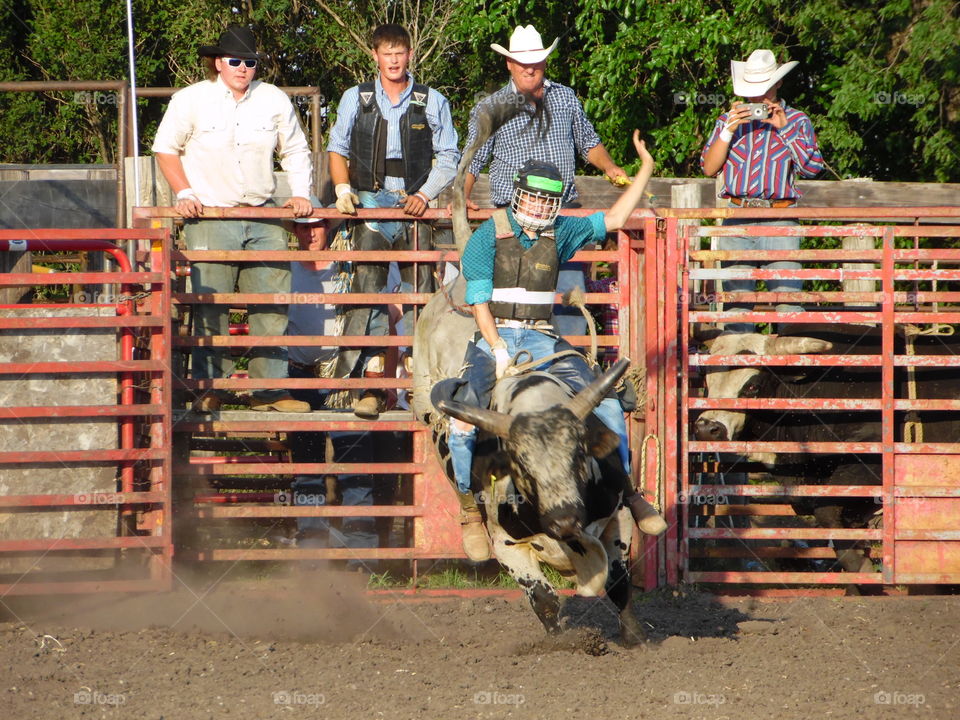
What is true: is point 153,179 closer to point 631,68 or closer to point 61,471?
point 61,471

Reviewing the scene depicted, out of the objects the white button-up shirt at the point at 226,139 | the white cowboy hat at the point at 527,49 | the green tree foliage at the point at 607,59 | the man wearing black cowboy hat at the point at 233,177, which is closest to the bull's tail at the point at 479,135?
the white cowboy hat at the point at 527,49

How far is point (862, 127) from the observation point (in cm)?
1329

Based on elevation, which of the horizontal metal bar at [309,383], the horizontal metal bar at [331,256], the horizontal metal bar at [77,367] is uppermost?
the horizontal metal bar at [331,256]

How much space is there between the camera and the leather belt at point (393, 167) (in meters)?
7.83

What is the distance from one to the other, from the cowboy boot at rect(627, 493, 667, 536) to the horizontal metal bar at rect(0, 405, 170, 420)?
114 inches

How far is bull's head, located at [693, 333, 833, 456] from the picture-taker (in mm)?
7336

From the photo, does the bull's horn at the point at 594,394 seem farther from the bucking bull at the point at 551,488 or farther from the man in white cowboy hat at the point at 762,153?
the man in white cowboy hat at the point at 762,153

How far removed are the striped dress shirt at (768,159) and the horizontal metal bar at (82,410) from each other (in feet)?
13.2

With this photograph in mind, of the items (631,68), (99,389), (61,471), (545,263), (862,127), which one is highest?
(631,68)

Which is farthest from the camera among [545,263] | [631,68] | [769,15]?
[631,68]

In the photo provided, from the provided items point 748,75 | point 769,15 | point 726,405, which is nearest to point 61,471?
point 726,405

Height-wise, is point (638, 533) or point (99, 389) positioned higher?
point (99, 389)

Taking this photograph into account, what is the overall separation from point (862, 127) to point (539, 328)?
27.8ft

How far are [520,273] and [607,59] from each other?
27.9ft
